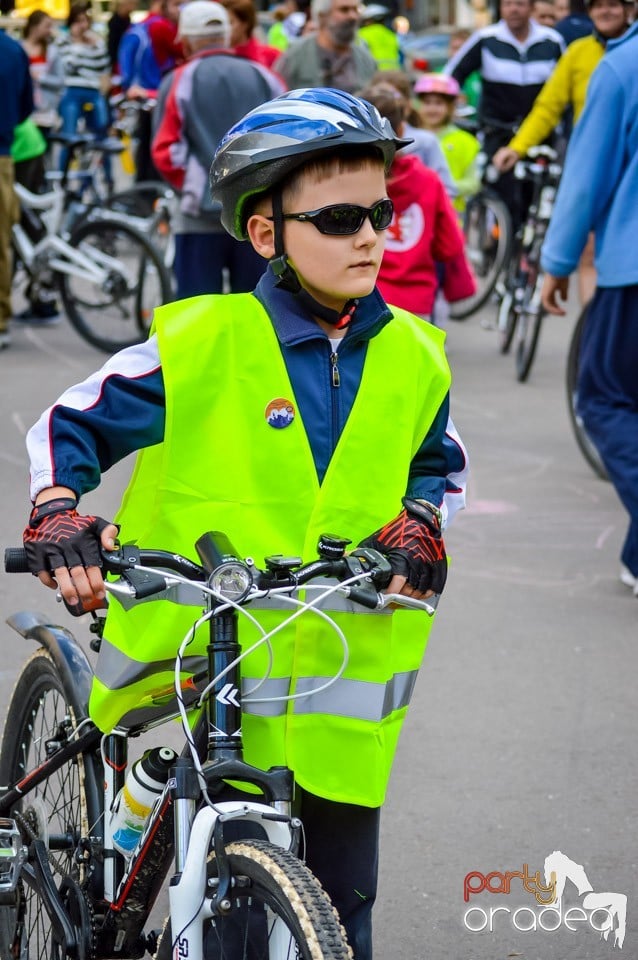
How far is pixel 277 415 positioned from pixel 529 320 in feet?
25.4

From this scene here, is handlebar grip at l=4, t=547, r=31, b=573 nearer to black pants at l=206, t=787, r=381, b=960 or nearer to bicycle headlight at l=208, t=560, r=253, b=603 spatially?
bicycle headlight at l=208, t=560, r=253, b=603

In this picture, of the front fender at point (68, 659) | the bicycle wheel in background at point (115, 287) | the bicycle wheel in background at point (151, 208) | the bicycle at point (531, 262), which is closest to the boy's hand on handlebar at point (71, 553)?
the front fender at point (68, 659)

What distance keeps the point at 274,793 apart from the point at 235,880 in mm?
151

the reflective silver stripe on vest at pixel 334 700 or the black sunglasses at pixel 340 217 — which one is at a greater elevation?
the black sunglasses at pixel 340 217

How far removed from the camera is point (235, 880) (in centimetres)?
235

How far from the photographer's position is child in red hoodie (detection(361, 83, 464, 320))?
7.51 m

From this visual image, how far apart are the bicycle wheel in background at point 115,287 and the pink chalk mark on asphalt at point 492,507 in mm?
3526

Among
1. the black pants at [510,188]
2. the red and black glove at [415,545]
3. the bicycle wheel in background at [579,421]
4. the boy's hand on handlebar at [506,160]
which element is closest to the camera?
the red and black glove at [415,545]

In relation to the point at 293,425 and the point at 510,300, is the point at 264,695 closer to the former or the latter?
the point at 293,425

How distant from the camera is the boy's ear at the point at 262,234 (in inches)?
110

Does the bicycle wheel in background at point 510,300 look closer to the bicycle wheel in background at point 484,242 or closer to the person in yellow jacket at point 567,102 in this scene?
the bicycle wheel in background at point 484,242

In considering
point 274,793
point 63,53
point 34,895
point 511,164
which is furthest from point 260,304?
point 63,53

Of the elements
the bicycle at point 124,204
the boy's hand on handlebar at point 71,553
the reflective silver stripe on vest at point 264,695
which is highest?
the boy's hand on handlebar at point 71,553

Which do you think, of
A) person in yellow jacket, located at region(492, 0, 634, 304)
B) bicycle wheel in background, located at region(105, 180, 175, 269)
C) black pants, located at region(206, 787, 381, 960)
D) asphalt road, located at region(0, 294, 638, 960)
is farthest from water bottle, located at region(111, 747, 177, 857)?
bicycle wheel in background, located at region(105, 180, 175, 269)
